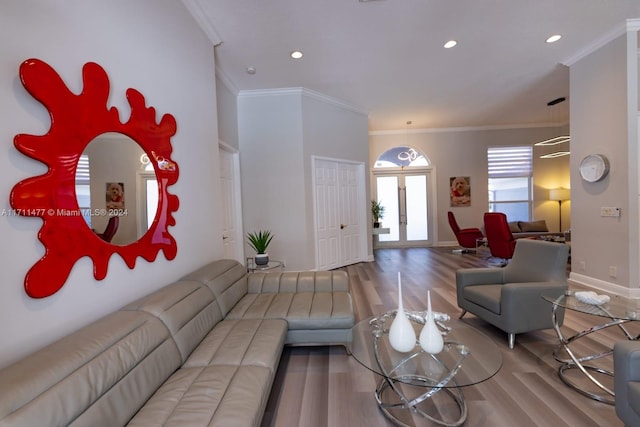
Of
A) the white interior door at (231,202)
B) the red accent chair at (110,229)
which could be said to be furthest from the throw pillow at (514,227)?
the red accent chair at (110,229)

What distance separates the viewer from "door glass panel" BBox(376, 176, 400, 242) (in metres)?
7.85

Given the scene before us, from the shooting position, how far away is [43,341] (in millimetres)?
1250

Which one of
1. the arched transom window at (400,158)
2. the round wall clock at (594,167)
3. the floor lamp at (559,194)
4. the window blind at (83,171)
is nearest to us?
the window blind at (83,171)

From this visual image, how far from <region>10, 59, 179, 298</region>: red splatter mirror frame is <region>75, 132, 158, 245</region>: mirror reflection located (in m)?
0.04

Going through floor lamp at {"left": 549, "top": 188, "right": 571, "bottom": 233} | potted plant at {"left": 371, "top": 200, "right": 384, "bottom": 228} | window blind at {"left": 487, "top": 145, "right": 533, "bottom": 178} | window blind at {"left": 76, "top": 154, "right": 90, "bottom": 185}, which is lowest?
potted plant at {"left": 371, "top": 200, "right": 384, "bottom": 228}

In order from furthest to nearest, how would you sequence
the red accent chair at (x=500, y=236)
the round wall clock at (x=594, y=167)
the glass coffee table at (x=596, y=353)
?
1. the red accent chair at (x=500, y=236)
2. the round wall clock at (x=594, y=167)
3. the glass coffee table at (x=596, y=353)

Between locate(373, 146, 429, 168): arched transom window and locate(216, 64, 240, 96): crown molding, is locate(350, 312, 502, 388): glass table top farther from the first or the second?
locate(373, 146, 429, 168): arched transom window

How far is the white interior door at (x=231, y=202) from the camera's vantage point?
13.6ft

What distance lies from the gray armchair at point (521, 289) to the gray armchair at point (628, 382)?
101 cm

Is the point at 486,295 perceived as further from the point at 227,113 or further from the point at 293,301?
the point at 227,113

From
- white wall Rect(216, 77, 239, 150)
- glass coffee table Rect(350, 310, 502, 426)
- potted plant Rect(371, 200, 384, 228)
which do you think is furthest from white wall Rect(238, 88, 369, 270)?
potted plant Rect(371, 200, 384, 228)

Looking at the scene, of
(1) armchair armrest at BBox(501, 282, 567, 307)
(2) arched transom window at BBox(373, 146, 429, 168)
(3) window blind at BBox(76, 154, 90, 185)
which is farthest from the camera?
(2) arched transom window at BBox(373, 146, 429, 168)

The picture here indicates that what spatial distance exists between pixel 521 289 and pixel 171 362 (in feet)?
8.67

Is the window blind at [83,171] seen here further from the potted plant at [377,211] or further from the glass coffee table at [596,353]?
the potted plant at [377,211]
